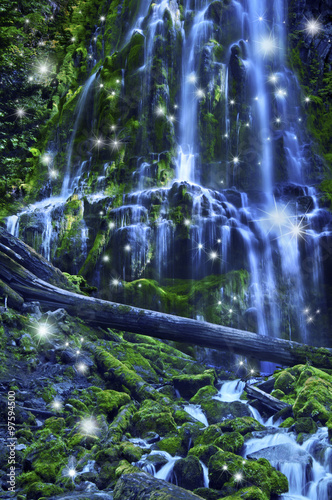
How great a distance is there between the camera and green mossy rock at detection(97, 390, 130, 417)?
550 cm

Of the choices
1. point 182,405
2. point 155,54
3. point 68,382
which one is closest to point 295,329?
point 182,405

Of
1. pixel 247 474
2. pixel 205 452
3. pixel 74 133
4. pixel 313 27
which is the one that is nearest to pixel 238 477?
pixel 247 474

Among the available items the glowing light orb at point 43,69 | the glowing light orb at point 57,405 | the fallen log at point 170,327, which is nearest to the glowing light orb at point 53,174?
the glowing light orb at point 43,69

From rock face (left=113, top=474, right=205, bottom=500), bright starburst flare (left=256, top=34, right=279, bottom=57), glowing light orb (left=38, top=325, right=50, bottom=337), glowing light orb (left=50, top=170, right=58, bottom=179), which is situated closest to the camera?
rock face (left=113, top=474, right=205, bottom=500)

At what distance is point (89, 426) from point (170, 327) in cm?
321

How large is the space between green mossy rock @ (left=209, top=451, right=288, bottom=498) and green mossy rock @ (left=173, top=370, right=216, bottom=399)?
9.07 ft

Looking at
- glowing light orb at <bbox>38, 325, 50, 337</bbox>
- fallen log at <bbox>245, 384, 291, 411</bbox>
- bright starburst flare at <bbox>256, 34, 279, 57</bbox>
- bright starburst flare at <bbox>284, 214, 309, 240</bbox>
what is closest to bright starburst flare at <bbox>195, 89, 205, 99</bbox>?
bright starburst flare at <bbox>256, 34, 279, 57</bbox>

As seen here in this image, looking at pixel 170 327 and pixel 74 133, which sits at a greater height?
pixel 74 133

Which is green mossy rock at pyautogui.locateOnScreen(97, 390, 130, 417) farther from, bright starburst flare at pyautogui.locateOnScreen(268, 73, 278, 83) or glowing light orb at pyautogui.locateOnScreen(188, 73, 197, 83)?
bright starburst flare at pyautogui.locateOnScreen(268, 73, 278, 83)

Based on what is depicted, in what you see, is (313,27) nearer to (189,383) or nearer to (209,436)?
(189,383)

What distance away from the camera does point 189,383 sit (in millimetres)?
7195

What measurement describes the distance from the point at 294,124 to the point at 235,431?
2059 cm

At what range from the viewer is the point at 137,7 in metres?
24.9

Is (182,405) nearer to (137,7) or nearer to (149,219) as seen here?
(149,219)
